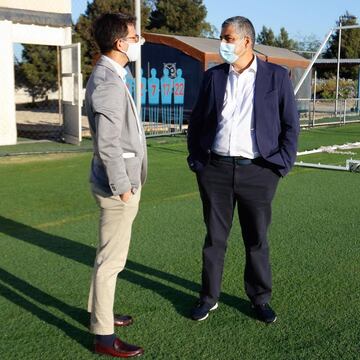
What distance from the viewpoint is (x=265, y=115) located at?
3465mm

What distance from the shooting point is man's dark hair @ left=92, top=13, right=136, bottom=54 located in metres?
2.97

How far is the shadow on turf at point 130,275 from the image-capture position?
A: 392 cm

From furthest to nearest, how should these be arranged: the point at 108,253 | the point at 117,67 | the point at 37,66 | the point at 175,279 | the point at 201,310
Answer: the point at 37,66
the point at 175,279
the point at 201,310
the point at 108,253
the point at 117,67

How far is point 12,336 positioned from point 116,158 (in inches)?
56.2

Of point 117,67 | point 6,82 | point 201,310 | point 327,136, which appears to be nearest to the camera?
point 117,67

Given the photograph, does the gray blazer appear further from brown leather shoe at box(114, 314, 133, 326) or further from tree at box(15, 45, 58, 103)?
tree at box(15, 45, 58, 103)

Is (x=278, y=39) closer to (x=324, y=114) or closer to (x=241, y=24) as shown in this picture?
(x=324, y=114)

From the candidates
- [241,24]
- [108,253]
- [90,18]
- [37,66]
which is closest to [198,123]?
[241,24]

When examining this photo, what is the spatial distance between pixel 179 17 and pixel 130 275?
4395 cm

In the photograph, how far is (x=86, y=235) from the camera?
222 inches

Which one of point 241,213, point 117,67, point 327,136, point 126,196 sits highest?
point 117,67

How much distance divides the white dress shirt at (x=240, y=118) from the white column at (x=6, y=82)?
9.90m

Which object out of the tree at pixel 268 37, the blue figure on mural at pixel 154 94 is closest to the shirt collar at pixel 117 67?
the blue figure on mural at pixel 154 94

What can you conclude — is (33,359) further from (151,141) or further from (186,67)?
(186,67)
